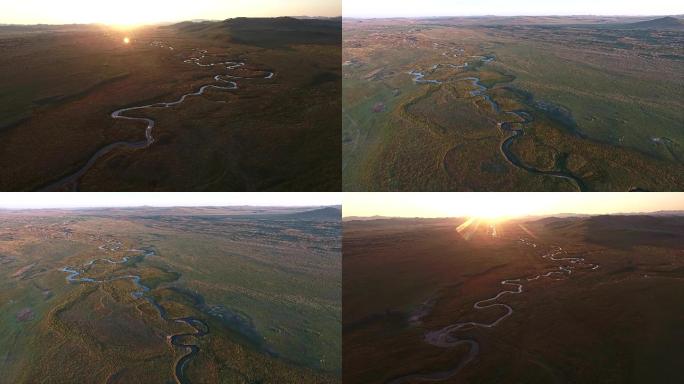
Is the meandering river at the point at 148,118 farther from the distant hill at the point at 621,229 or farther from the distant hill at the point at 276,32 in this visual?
the distant hill at the point at 621,229

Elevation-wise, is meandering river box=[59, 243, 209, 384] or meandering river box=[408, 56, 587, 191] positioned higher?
meandering river box=[408, 56, 587, 191]

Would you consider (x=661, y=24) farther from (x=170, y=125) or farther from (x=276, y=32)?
(x=170, y=125)

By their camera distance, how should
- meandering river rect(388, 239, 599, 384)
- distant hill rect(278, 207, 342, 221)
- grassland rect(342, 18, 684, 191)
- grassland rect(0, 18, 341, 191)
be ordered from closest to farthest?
1. meandering river rect(388, 239, 599, 384)
2. grassland rect(0, 18, 341, 191)
3. grassland rect(342, 18, 684, 191)
4. distant hill rect(278, 207, 342, 221)

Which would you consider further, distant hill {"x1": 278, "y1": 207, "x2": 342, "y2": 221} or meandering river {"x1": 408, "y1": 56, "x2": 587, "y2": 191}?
distant hill {"x1": 278, "y1": 207, "x2": 342, "y2": 221}

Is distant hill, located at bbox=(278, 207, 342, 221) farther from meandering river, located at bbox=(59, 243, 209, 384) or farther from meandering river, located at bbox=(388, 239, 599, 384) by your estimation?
meandering river, located at bbox=(388, 239, 599, 384)

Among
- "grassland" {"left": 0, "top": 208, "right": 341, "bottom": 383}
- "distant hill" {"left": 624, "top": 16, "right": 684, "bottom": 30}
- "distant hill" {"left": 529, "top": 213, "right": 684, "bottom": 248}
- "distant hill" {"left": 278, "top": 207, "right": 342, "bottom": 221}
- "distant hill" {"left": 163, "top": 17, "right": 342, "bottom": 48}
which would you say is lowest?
"distant hill" {"left": 278, "top": 207, "right": 342, "bottom": 221}

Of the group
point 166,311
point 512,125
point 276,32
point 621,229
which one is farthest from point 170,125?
point 276,32

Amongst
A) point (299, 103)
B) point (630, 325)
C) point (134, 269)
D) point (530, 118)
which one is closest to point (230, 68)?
point (299, 103)

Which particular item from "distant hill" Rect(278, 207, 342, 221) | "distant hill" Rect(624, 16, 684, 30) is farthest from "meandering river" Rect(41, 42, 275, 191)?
"distant hill" Rect(624, 16, 684, 30)
